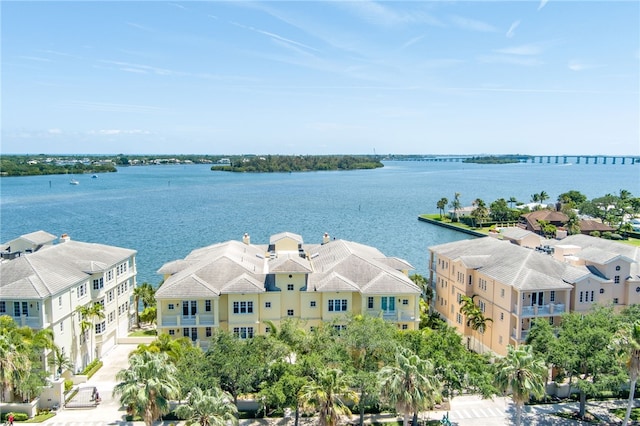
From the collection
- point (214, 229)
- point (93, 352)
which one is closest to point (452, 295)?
point (93, 352)

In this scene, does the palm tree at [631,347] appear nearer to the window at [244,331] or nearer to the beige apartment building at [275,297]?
the beige apartment building at [275,297]

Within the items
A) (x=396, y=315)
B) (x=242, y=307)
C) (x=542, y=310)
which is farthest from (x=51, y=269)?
(x=542, y=310)

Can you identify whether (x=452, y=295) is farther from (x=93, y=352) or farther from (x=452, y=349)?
(x=93, y=352)

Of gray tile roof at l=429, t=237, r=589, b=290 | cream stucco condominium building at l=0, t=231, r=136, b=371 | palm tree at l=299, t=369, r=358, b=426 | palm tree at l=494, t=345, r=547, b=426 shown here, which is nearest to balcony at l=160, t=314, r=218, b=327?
cream stucco condominium building at l=0, t=231, r=136, b=371

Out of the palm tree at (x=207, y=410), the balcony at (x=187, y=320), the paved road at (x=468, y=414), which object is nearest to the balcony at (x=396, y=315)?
the paved road at (x=468, y=414)

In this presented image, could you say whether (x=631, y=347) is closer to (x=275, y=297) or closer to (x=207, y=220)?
(x=275, y=297)

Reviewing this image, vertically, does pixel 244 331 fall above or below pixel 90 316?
below
